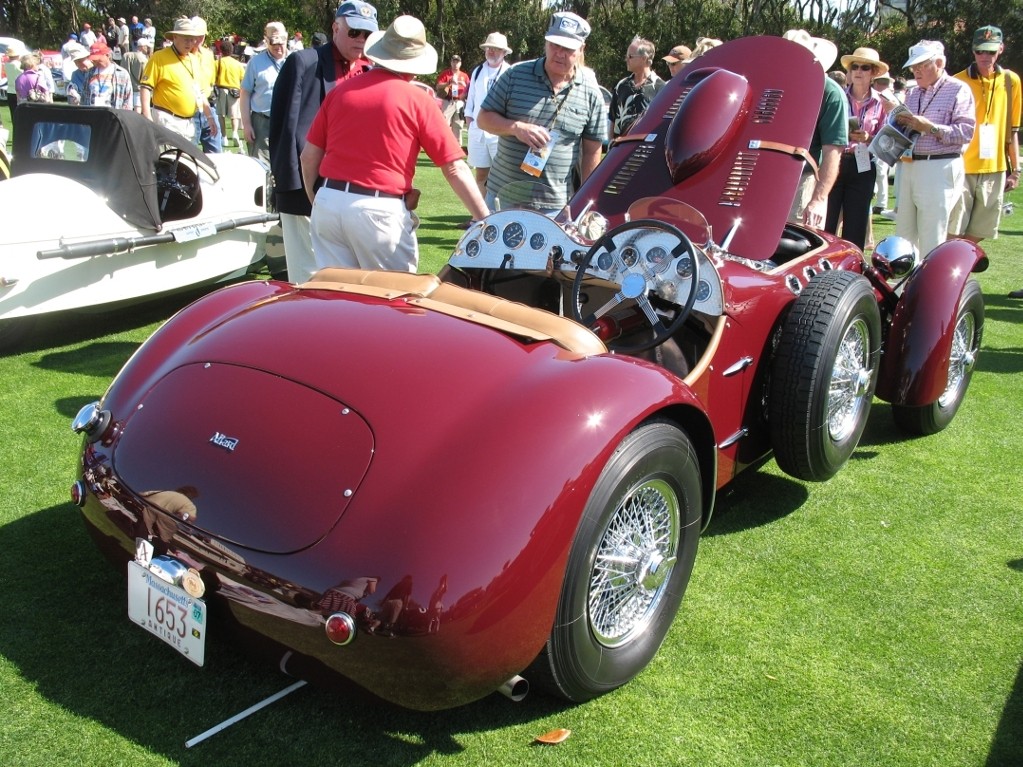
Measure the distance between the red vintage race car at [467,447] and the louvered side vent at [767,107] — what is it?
700 mm

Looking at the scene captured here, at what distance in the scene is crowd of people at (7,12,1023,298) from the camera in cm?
425

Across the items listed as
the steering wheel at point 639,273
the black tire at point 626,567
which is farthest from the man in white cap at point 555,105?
the black tire at point 626,567

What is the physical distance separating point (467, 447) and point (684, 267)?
1345mm

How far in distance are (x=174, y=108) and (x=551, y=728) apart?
864 centimetres

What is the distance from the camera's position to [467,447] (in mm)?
2289

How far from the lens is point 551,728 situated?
8.24 feet

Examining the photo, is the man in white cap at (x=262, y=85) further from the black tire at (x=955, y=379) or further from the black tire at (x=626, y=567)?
the black tire at (x=626, y=567)

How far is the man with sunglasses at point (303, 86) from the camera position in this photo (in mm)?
5230

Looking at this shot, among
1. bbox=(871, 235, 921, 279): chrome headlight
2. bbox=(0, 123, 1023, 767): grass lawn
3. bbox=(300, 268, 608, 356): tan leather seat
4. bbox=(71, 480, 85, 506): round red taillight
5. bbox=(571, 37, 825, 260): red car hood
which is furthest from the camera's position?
bbox=(871, 235, 921, 279): chrome headlight

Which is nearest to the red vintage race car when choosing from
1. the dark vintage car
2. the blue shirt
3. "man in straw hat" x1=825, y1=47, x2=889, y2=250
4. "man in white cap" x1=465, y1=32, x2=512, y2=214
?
the dark vintage car

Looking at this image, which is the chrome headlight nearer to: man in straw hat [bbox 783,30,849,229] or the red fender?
the red fender

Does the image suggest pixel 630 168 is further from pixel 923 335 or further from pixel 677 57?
pixel 677 57

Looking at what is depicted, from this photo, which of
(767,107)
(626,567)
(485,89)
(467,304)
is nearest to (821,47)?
(767,107)

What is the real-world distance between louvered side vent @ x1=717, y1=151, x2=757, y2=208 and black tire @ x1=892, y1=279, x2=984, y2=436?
142cm
